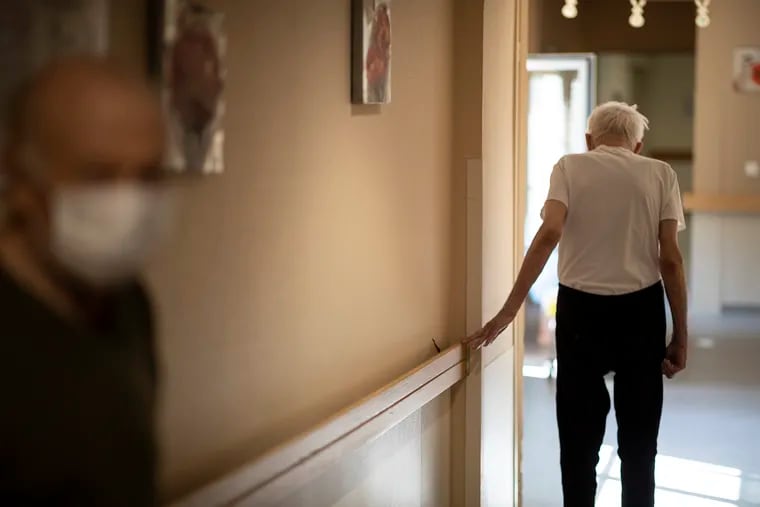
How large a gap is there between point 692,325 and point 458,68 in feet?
20.3

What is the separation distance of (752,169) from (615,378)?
643cm

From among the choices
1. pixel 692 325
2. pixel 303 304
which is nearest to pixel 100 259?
pixel 303 304

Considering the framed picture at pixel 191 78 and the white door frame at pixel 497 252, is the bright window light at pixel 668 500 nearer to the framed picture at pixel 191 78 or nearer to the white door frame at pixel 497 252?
the white door frame at pixel 497 252

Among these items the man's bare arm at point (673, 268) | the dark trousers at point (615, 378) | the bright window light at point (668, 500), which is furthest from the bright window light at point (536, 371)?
the man's bare arm at point (673, 268)

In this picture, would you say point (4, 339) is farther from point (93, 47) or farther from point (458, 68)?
point (458, 68)

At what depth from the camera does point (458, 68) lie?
291 cm

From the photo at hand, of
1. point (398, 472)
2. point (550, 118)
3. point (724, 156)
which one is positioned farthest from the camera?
point (724, 156)

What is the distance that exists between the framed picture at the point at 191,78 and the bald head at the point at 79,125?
0.42 metres

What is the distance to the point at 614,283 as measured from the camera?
291 cm

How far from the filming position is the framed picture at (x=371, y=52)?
80.2 inches

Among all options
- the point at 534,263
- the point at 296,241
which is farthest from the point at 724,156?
the point at 296,241

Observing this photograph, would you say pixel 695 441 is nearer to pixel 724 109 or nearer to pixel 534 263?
pixel 534 263

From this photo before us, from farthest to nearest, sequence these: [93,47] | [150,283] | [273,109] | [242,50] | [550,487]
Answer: [550,487] → [273,109] → [242,50] → [150,283] → [93,47]

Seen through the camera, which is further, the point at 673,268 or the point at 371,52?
the point at 673,268
